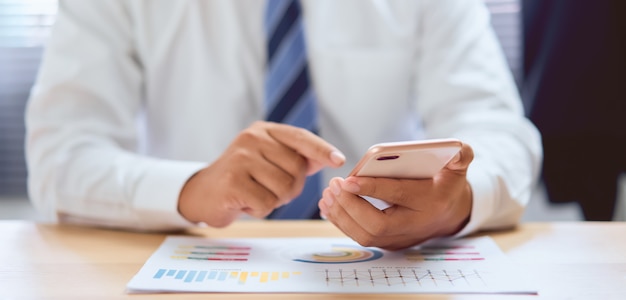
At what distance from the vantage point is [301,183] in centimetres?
85

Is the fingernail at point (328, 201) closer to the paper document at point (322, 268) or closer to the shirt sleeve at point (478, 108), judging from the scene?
the paper document at point (322, 268)

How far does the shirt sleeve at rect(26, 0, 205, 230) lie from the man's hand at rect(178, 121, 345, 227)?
9 cm

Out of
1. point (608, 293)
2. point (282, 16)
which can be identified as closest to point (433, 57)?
point (282, 16)

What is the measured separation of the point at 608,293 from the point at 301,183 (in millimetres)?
370

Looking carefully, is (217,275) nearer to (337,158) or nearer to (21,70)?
(337,158)

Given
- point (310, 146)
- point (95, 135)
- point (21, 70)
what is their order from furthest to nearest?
point (21, 70)
point (95, 135)
point (310, 146)

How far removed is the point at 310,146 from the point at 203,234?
218 mm

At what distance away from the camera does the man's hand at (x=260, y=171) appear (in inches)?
32.5

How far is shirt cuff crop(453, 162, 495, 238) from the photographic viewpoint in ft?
2.88

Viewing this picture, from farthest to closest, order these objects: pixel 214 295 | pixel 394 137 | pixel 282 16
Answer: pixel 394 137 → pixel 282 16 → pixel 214 295

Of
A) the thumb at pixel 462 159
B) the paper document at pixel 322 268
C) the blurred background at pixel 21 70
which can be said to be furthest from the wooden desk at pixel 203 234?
the blurred background at pixel 21 70

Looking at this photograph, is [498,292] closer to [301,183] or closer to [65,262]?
[301,183]

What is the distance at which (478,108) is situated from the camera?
3.71 feet

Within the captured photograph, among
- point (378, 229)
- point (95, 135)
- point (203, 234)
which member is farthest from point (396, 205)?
point (95, 135)
